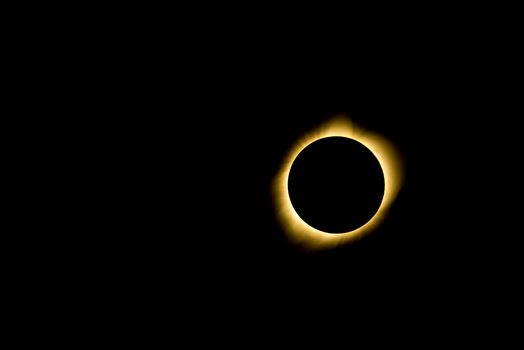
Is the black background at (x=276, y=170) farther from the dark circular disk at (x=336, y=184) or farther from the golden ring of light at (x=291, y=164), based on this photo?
the dark circular disk at (x=336, y=184)

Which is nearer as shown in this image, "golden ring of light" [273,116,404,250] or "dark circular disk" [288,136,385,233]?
"dark circular disk" [288,136,385,233]

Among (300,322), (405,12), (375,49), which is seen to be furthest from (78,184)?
(405,12)

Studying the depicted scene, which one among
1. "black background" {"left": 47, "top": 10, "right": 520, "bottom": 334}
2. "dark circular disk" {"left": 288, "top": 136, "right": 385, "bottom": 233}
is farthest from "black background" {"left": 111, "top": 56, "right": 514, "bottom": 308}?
"dark circular disk" {"left": 288, "top": 136, "right": 385, "bottom": 233}

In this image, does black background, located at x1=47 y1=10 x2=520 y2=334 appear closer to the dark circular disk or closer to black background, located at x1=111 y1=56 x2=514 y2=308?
black background, located at x1=111 y1=56 x2=514 y2=308

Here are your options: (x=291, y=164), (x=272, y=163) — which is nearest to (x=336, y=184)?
(x=291, y=164)

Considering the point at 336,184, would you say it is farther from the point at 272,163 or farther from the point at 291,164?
the point at 272,163

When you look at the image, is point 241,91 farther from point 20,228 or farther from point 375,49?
point 20,228
